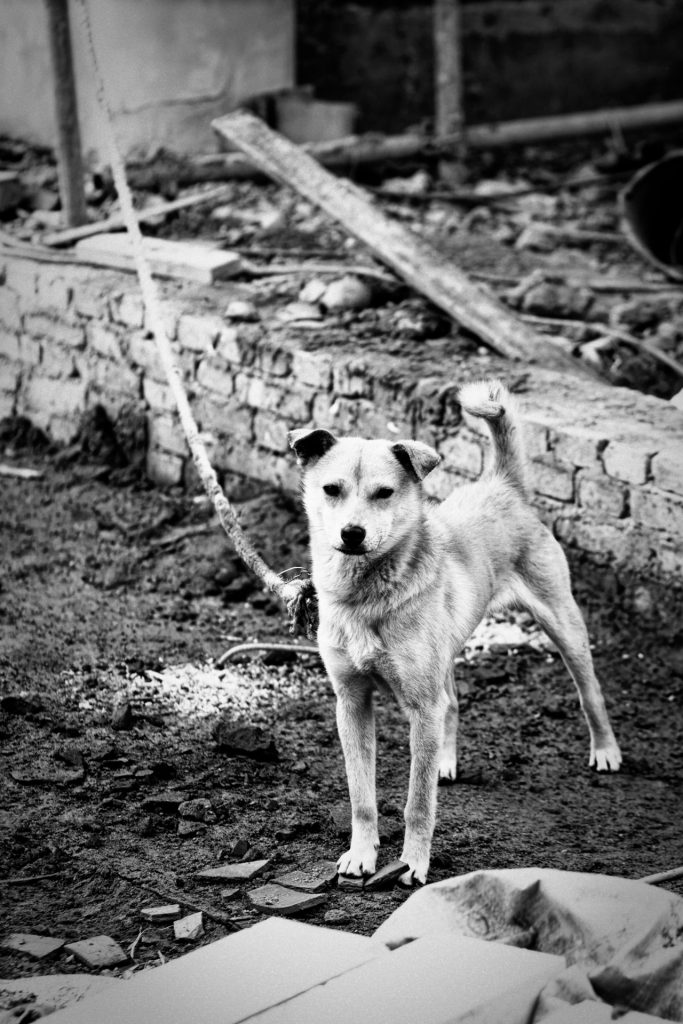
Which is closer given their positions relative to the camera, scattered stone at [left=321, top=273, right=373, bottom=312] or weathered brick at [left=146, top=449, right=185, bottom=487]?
scattered stone at [left=321, top=273, right=373, bottom=312]

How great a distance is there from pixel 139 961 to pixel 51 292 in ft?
19.4

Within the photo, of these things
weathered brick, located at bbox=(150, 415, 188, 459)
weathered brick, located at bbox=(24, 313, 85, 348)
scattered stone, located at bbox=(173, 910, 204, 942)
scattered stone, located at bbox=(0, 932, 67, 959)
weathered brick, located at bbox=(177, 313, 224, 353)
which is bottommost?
scattered stone, located at bbox=(173, 910, 204, 942)

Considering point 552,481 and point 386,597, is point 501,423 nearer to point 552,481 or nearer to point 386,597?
point 386,597

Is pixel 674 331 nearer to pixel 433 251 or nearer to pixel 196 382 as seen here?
pixel 433 251

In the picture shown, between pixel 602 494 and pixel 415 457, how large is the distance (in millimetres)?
2255

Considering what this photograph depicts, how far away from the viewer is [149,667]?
5574 millimetres

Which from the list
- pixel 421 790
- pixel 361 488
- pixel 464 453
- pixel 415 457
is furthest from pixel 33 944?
pixel 464 453

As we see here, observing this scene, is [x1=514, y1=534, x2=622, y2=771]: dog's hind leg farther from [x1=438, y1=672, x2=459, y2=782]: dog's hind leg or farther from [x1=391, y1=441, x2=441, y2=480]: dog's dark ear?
[x1=391, y1=441, x2=441, y2=480]: dog's dark ear

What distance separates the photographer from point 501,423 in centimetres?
458

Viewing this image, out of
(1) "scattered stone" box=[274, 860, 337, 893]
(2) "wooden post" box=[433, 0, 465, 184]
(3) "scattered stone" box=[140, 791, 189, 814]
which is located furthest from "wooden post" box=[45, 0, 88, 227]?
(1) "scattered stone" box=[274, 860, 337, 893]

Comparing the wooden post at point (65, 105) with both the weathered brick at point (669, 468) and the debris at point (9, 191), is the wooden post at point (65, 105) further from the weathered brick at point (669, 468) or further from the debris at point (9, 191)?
the weathered brick at point (669, 468)

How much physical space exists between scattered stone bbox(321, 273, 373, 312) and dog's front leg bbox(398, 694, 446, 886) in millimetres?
4083

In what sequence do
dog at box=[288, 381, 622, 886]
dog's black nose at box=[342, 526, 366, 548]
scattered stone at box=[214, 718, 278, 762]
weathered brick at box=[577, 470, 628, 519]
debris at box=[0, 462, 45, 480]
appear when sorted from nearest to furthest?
dog's black nose at box=[342, 526, 366, 548] → dog at box=[288, 381, 622, 886] → scattered stone at box=[214, 718, 278, 762] → weathered brick at box=[577, 470, 628, 519] → debris at box=[0, 462, 45, 480]

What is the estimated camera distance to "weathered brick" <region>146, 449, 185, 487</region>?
313 inches
